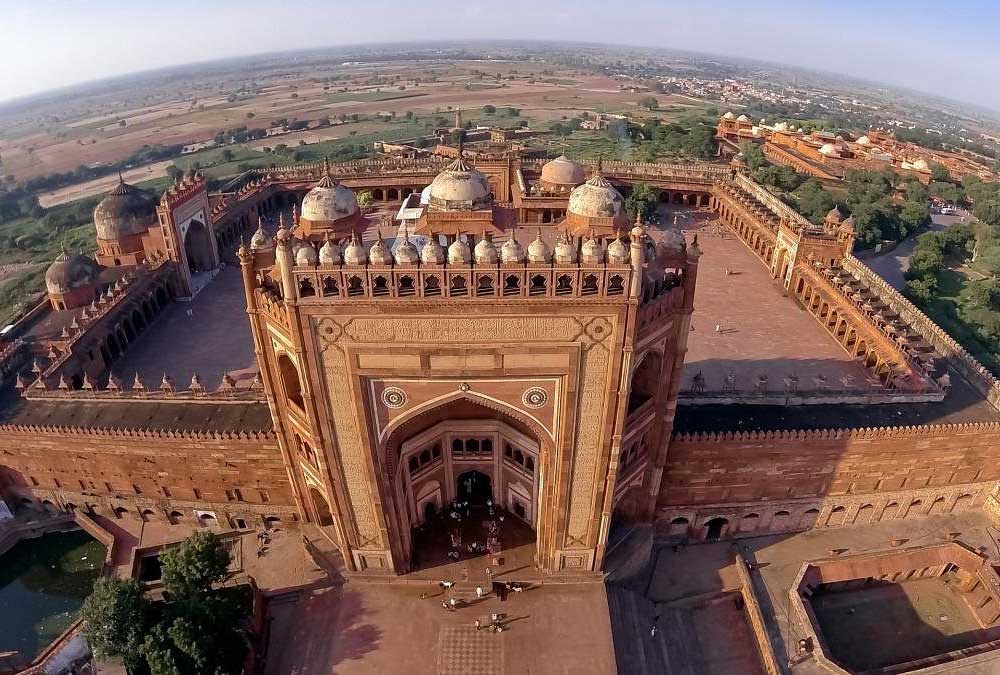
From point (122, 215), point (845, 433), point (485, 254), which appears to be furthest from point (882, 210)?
point (122, 215)

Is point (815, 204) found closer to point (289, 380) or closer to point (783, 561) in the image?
point (783, 561)

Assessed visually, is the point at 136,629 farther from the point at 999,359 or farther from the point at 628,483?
the point at 999,359

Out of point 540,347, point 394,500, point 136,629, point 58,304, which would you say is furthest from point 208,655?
point 58,304

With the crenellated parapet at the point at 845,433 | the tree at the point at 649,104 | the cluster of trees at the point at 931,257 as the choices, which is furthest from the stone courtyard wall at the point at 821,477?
the tree at the point at 649,104

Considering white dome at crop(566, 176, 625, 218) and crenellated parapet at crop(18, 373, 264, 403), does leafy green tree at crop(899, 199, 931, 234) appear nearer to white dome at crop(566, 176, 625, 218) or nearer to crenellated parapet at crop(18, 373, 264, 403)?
white dome at crop(566, 176, 625, 218)

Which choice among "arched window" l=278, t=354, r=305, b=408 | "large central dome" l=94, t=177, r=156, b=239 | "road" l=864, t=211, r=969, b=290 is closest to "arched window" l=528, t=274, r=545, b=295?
"arched window" l=278, t=354, r=305, b=408
